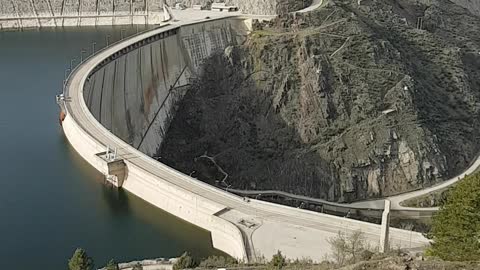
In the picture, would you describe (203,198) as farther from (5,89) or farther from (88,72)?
(5,89)

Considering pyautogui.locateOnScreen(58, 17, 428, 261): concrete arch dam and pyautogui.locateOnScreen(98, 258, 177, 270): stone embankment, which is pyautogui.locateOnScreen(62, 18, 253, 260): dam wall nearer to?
pyautogui.locateOnScreen(58, 17, 428, 261): concrete arch dam

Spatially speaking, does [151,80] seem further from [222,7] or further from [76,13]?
[76,13]

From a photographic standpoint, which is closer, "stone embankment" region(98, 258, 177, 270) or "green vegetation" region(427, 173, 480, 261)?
"green vegetation" region(427, 173, 480, 261)

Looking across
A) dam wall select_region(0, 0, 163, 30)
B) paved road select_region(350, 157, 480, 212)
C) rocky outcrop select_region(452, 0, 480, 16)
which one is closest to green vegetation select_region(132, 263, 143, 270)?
paved road select_region(350, 157, 480, 212)

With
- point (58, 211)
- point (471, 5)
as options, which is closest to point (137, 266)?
point (58, 211)

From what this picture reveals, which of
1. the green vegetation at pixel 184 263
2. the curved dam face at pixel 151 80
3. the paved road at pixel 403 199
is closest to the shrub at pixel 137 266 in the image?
the green vegetation at pixel 184 263

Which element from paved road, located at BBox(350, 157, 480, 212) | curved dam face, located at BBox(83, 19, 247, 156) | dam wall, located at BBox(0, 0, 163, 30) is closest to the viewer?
curved dam face, located at BBox(83, 19, 247, 156)

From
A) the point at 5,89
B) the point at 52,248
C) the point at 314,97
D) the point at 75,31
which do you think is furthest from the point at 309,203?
the point at 75,31
